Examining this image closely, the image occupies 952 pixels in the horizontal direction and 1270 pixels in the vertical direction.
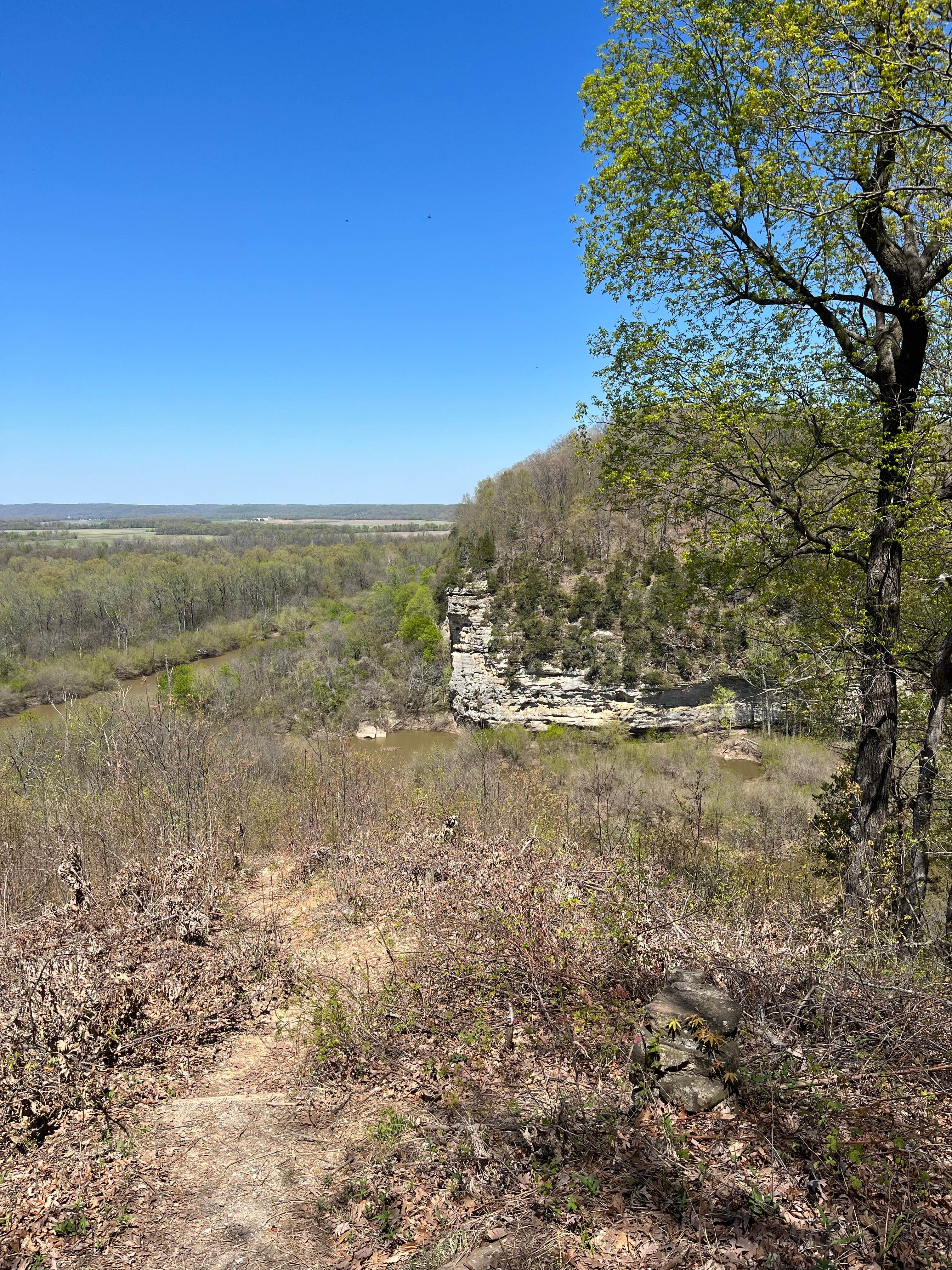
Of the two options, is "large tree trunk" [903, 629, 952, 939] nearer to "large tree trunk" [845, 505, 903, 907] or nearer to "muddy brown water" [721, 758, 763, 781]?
"large tree trunk" [845, 505, 903, 907]

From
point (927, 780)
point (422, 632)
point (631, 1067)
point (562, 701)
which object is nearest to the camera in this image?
point (631, 1067)

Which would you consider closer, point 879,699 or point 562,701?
point 879,699

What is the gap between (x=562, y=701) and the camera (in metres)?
38.1

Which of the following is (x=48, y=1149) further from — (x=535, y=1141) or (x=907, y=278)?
(x=907, y=278)

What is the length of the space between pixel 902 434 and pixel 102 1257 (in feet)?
25.3

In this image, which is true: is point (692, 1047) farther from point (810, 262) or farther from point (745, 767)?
point (745, 767)

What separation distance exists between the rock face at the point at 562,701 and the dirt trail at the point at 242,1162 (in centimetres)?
3234

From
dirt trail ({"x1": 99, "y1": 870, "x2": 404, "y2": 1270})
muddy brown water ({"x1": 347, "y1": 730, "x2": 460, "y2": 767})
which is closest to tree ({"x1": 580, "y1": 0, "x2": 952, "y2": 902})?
dirt trail ({"x1": 99, "y1": 870, "x2": 404, "y2": 1270})

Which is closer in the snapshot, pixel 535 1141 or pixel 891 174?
pixel 535 1141

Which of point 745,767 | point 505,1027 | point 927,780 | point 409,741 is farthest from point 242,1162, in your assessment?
point 409,741

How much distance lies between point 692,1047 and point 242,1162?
106 inches

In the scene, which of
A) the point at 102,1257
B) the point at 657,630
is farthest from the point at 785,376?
the point at 657,630

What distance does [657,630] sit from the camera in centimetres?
3544

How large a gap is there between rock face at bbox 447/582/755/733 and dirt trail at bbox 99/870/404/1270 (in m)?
32.3
